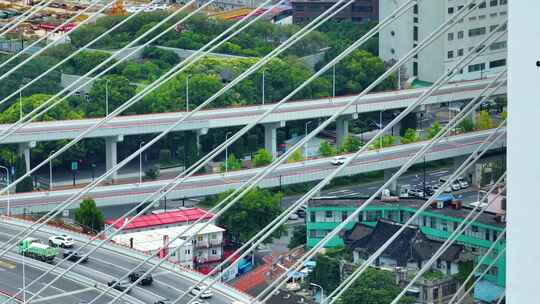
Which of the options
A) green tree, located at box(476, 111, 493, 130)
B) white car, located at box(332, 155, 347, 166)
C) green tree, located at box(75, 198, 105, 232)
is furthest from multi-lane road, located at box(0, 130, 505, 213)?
green tree, located at box(75, 198, 105, 232)

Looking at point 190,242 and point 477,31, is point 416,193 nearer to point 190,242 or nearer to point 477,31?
point 190,242

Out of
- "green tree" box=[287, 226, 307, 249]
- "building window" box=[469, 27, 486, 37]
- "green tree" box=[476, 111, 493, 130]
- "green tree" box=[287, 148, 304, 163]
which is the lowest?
"green tree" box=[287, 226, 307, 249]

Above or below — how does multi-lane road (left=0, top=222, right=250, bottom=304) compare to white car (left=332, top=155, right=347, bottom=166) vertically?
below

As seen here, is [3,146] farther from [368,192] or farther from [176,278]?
[176,278]

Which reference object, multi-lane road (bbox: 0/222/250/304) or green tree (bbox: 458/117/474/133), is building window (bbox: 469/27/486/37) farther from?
multi-lane road (bbox: 0/222/250/304)

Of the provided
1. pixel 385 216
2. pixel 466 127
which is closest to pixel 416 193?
pixel 385 216

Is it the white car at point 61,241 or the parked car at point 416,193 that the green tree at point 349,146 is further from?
the white car at point 61,241

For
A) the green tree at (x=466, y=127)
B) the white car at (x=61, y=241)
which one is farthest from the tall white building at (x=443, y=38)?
the white car at (x=61, y=241)

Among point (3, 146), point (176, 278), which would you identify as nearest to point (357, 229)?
point (176, 278)
